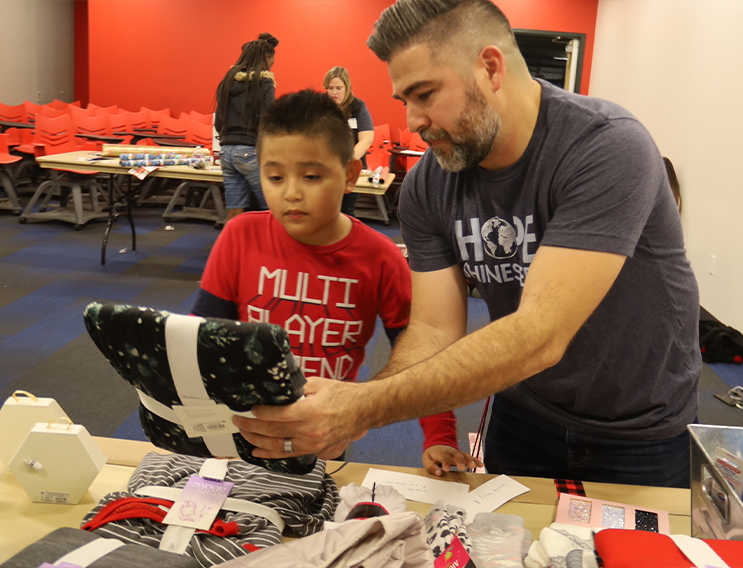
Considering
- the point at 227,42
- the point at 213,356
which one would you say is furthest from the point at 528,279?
the point at 227,42

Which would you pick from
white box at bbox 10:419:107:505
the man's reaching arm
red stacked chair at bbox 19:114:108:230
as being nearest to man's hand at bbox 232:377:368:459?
the man's reaching arm

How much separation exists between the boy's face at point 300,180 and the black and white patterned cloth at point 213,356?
615mm

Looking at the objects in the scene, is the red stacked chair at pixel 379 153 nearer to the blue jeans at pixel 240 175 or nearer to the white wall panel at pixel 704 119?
the white wall panel at pixel 704 119

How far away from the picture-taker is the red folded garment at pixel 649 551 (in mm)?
726

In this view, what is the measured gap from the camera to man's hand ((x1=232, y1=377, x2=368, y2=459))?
0.82 meters

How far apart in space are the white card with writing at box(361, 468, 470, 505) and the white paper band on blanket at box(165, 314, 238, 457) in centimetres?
49

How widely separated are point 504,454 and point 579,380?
324 mm

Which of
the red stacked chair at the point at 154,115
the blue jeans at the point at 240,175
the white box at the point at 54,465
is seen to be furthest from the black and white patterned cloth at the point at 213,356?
the red stacked chair at the point at 154,115

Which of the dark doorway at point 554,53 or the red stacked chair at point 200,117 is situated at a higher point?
the dark doorway at point 554,53

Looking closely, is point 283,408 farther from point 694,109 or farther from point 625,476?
point 694,109

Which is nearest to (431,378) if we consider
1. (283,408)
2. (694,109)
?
(283,408)

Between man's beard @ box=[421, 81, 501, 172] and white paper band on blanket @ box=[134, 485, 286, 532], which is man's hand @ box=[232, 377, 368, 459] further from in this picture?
man's beard @ box=[421, 81, 501, 172]

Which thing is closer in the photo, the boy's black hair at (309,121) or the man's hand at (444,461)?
the man's hand at (444,461)

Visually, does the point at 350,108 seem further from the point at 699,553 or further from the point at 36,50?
the point at 36,50
